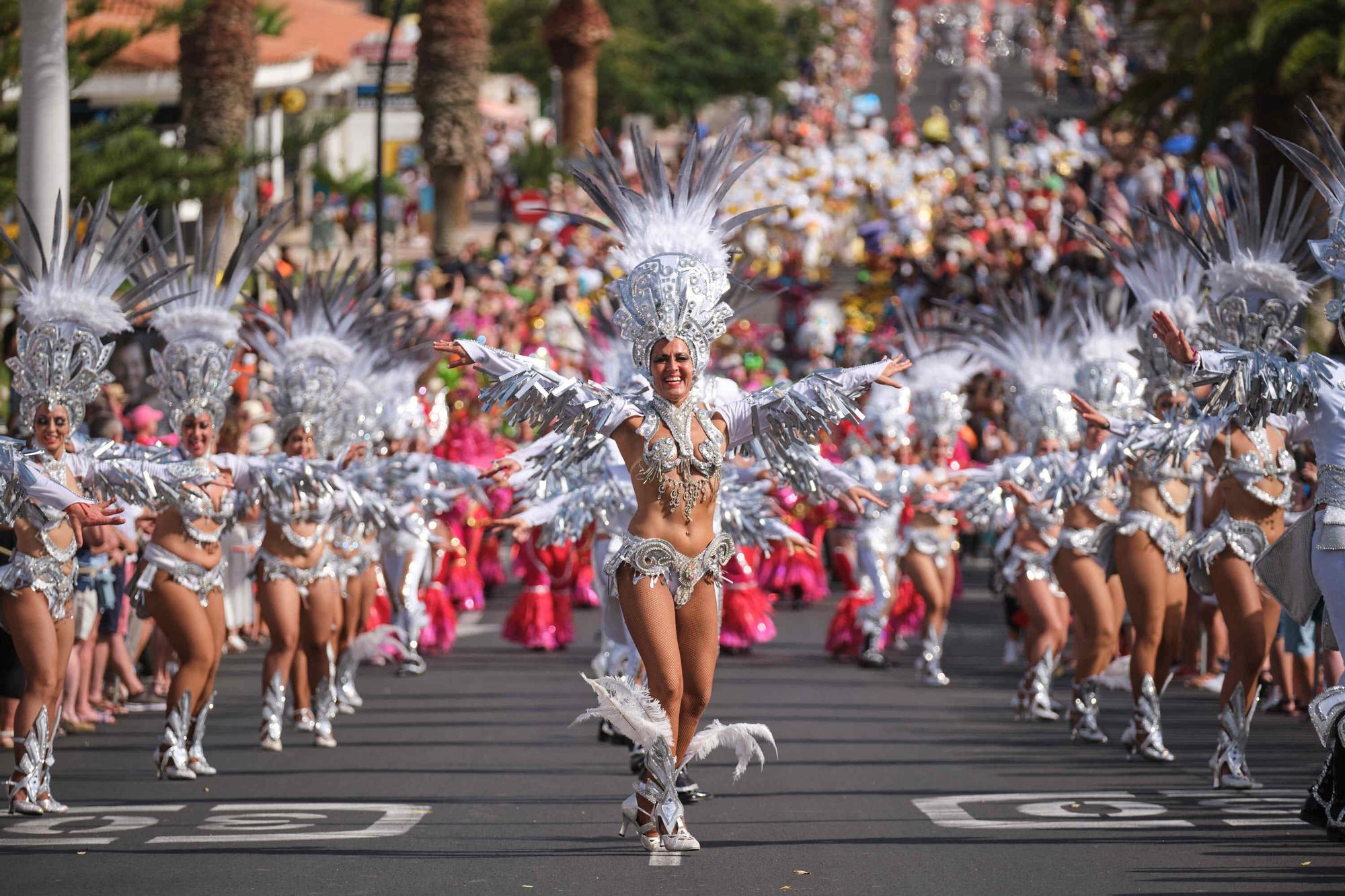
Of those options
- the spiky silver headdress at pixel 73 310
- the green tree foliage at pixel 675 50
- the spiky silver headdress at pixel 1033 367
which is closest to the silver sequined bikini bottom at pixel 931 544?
the spiky silver headdress at pixel 1033 367

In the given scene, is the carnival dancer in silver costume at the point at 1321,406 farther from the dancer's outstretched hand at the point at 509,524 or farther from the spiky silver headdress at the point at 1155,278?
the dancer's outstretched hand at the point at 509,524

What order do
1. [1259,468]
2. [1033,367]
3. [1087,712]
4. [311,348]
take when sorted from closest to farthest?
[1259,468]
[1087,712]
[311,348]
[1033,367]

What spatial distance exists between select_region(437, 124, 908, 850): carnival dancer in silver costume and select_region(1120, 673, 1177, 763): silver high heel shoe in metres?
3.08

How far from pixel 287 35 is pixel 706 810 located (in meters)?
20.6

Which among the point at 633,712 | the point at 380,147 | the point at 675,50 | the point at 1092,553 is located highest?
the point at 675,50

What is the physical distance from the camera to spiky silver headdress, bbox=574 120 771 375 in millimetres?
8281

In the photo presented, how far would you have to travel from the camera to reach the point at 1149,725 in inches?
417

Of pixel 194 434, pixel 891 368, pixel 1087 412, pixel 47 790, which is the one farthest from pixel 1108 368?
pixel 47 790

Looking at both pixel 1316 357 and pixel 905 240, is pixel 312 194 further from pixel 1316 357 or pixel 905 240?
pixel 1316 357

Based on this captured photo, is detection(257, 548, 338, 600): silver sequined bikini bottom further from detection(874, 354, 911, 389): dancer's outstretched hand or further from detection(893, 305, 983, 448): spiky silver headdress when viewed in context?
detection(893, 305, 983, 448): spiky silver headdress

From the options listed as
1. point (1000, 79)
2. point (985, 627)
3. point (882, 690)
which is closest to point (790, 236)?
point (985, 627)

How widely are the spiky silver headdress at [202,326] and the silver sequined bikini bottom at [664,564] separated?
306 centimetres

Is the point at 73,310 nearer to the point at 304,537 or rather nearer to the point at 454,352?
the point at 304,537

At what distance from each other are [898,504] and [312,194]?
24.5 meters
